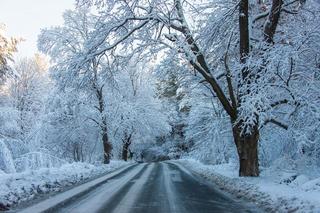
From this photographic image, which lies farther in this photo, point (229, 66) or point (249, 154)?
point (229, 66)

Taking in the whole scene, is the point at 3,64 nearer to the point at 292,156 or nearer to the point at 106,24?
the point at 106,24

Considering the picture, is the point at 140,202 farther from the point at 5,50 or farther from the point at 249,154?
the point at 5,50

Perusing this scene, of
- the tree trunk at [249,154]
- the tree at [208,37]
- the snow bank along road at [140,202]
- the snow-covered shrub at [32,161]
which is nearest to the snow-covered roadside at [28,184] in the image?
the snow bank along road at [140,202]

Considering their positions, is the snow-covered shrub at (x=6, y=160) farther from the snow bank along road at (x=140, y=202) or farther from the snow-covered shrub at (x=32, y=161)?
the snow bank along road at (x=140, y=202)

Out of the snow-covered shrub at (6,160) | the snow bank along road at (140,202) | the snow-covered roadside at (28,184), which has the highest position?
the snow-covered shrub at (6,160)

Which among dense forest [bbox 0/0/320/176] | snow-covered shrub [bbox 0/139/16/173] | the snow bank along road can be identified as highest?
dense forest [bbox 0/0/320/176]

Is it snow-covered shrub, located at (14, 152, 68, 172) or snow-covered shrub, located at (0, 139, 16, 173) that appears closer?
snow-covered shrub, located at (0, 139, 16, 173)

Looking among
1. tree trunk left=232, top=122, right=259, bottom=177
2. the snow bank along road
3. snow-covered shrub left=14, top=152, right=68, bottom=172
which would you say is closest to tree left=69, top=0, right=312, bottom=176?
tree trunk left=232, top=122, right=259, bottom=177

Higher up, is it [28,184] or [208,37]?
[208,37]

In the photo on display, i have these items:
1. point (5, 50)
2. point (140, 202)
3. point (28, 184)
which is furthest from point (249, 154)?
point (5, 50)

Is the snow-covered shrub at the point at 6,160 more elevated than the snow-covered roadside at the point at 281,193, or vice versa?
the snow-covered shrub at the point at 6,160

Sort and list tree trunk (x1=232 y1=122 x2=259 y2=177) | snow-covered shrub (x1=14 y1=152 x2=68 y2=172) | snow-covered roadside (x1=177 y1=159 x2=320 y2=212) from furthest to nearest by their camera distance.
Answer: snow-covered shrub (x1=14 y1=152 x2=68 y2=172), tree trunk (x1=232 y1=122 x2=259 y2=177), snow-covered roadside (x1=177 y1=159 x2=320 y2=212)

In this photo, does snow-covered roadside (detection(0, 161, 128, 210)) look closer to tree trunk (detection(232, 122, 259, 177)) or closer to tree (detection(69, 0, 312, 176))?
tree (detection(69, 0, 312, 176))

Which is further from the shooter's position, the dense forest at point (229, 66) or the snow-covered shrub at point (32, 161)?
the snow-covered shrub at point (32, 161)
